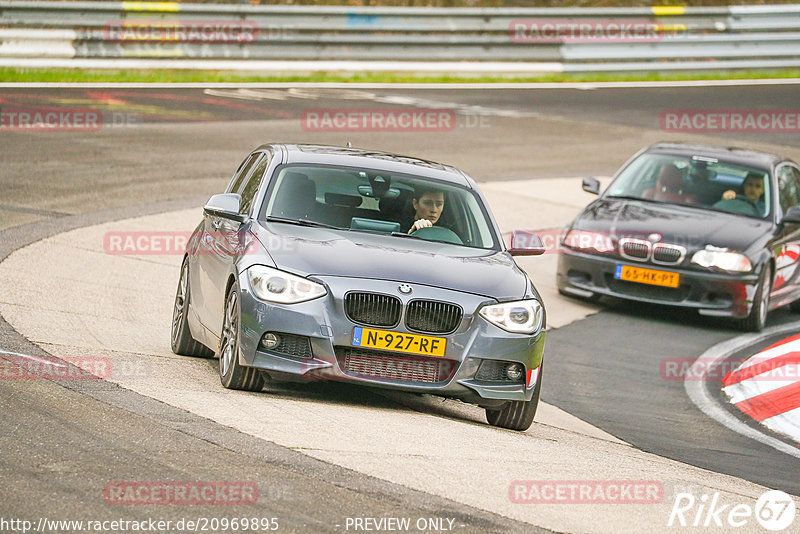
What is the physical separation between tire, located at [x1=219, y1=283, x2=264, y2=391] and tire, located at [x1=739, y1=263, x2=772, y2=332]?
6.85 metres

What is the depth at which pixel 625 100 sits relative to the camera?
2825cm

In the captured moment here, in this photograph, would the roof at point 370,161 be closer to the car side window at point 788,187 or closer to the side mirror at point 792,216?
the side mirror at point 792,216

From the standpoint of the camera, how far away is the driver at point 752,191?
14766 mm

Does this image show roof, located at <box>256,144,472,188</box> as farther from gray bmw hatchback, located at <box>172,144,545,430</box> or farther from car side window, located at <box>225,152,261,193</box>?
car side window, located at <box>225,152,261,193</box>

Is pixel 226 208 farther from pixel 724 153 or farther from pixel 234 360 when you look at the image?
pixel 724 153

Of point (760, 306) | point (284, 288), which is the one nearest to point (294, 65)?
point (760, 306)

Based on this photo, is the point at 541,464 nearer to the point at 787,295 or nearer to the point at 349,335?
the point at 349,335

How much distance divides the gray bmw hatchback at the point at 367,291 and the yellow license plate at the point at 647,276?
4.50 meters

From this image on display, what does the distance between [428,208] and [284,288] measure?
162cm

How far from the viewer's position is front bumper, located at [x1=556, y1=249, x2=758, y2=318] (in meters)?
13.7

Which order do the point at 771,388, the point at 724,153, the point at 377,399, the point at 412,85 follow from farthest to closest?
the point at 412,85 < the point at 724,153 < the point at 771,388 < the point at 377,399

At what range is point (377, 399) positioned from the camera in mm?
8922

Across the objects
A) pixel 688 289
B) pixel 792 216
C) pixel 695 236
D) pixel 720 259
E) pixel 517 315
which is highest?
pixel 517 315

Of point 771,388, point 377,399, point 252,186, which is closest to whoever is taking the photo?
point 377,399
